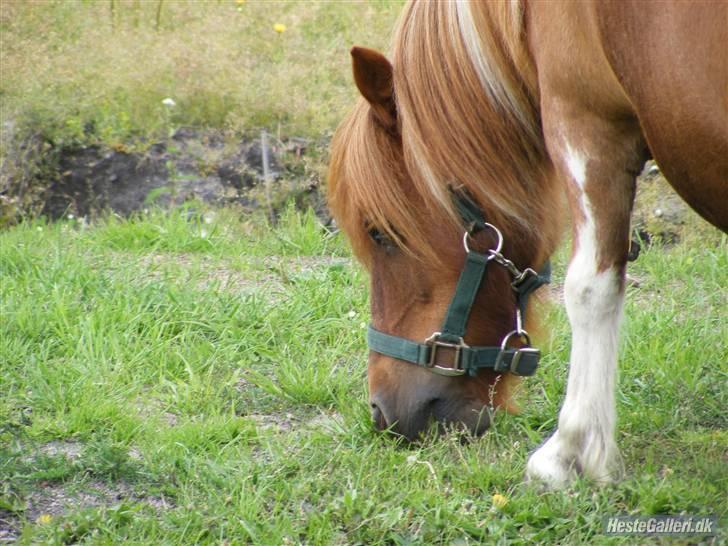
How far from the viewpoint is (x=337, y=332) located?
4.02 m

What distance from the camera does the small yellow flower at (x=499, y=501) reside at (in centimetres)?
262

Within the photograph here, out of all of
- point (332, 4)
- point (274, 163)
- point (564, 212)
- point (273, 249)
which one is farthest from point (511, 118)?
point (332, 4)

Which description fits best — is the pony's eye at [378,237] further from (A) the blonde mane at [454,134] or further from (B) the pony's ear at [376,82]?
(B) the pony's ear at [376,82]

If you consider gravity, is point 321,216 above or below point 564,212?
below

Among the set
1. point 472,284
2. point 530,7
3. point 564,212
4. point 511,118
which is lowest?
point 472,284

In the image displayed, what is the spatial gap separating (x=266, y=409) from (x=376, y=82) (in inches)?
48.6

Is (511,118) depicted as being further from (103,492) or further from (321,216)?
(321,216)

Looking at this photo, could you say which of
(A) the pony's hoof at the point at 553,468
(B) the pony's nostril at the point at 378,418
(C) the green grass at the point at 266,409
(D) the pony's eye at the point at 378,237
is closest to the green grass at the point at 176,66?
(C) the green grass at the point at 266,409

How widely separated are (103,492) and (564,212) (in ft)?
4.95

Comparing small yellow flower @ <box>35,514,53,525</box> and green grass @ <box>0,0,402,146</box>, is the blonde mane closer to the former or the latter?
small yellow flower @ <box>35,514,53,525</box>

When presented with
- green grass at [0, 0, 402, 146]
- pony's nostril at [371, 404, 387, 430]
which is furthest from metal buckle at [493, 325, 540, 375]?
green grass at [0, 0, 402, 146]

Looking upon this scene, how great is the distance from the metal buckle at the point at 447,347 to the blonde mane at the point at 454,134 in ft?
0.84

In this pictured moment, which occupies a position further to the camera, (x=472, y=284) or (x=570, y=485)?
(x=472, y=284)

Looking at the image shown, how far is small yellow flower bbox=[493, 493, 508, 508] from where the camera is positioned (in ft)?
8.61
